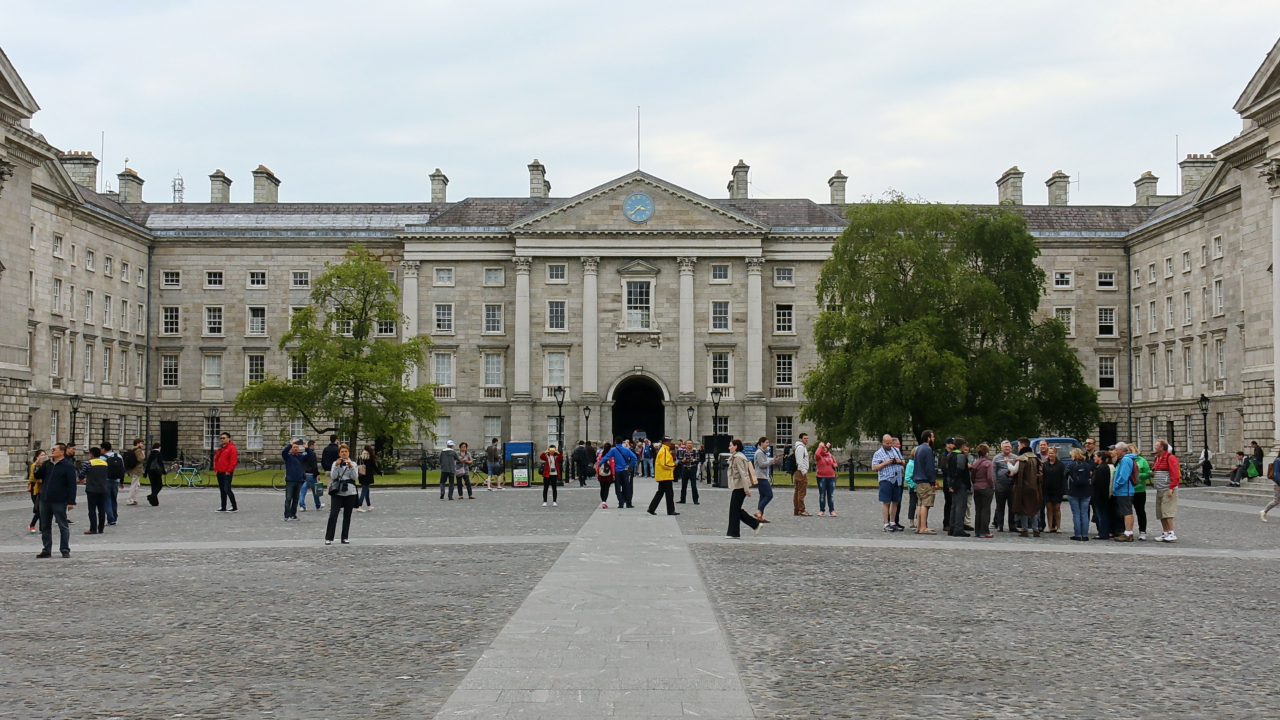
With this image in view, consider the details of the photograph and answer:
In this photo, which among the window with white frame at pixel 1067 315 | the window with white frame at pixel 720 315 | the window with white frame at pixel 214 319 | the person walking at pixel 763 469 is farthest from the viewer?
the window with white frame at pixel 214 319

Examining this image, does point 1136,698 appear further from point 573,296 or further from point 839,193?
point 839,193

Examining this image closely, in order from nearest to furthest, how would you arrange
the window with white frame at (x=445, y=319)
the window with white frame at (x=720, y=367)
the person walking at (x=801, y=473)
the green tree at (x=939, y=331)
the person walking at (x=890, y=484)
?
the person walking at (x=890, y=484) → the person walking at (x=801, y=473) → the green tree at (x=939, y=331) → the window with white frame at (x=720, y=367) → the window with white frame at (x=445, y=319)

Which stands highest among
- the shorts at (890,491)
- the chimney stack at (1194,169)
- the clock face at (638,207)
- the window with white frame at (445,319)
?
the chimney stack at (1194,169)

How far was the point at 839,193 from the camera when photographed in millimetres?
73625

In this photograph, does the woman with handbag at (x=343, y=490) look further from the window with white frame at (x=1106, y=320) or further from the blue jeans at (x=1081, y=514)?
the window with white frame at (x=1106, y=320)

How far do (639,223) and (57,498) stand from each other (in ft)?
165

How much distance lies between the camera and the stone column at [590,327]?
65.9m

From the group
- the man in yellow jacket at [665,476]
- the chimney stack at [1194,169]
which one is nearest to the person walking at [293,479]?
the man in yellow jacket at [665,476]

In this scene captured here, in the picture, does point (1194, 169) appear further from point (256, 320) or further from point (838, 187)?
point (256, 320)

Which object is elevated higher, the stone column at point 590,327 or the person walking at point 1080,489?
the stone column at point 590,327

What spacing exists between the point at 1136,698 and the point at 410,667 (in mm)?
5096

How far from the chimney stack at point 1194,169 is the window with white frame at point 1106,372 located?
9.94 meters

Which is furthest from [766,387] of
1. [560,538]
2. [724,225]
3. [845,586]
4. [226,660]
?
[226,660]

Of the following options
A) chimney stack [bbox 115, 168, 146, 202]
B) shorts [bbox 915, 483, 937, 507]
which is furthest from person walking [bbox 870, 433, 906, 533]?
chimney stack [bbox 115, 168, 146, 202]
